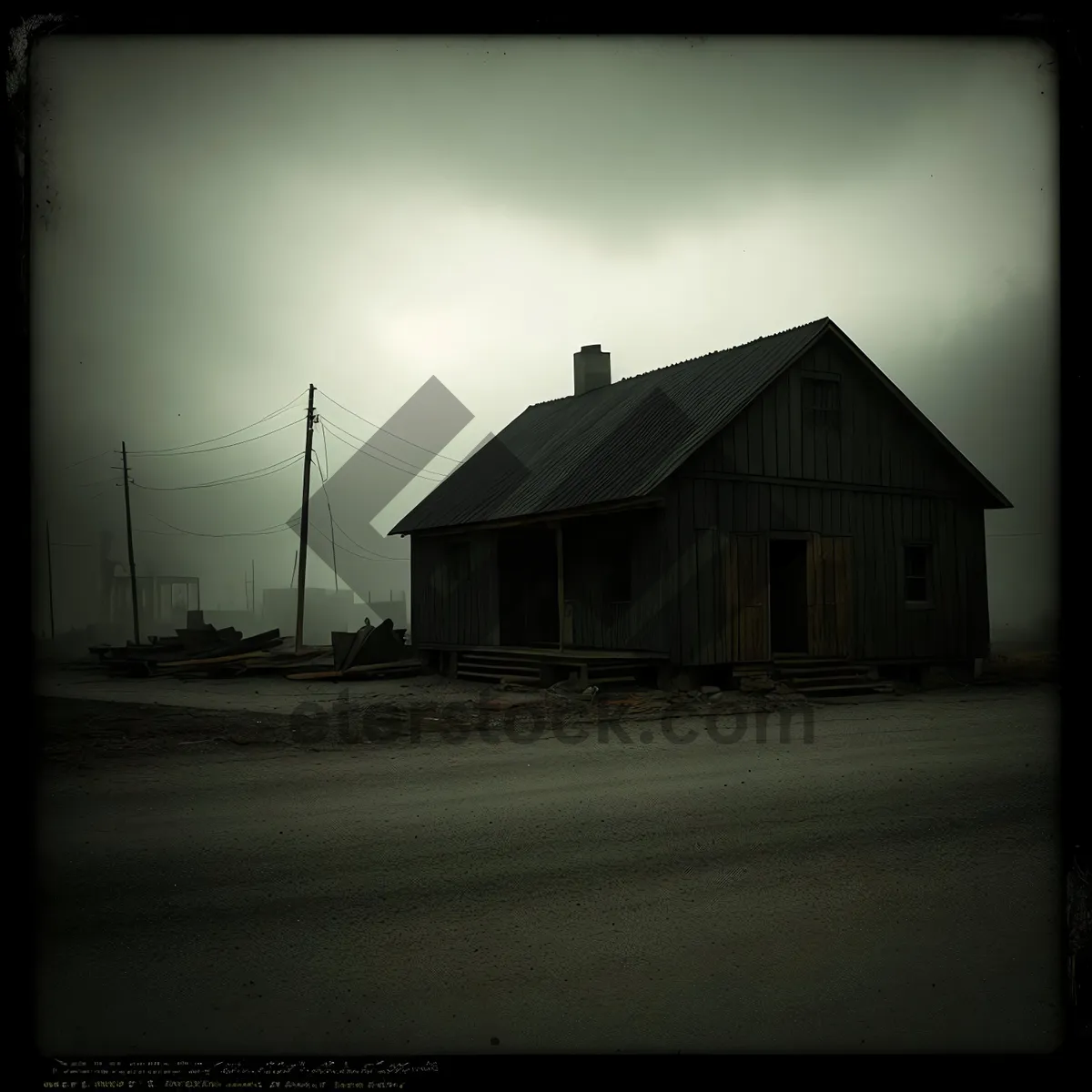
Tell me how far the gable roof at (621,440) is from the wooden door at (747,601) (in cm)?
227

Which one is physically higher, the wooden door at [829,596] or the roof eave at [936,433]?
the roof eave at [936,433]

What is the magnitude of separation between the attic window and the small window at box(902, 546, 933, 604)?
11.1 feet

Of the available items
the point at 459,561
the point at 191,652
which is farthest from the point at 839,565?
the point at 191,652

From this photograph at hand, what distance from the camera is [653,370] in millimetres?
24859

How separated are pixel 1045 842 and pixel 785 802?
1.97 metres

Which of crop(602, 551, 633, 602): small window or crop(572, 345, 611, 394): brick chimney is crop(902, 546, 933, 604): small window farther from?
crop(572, 345, 611, 394): brick chimney

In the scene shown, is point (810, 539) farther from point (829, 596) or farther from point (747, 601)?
point (747, 601)

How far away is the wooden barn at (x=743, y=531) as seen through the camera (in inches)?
690

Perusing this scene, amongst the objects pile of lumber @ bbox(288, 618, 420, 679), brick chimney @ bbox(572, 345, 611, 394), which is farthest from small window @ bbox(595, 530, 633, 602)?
brick chimney @ bbox(572, 345, 611, 394)

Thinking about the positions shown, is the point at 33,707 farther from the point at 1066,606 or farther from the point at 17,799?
the point at 1066,606

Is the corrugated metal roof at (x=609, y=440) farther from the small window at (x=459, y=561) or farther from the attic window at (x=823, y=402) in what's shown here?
the attic window at (x=823, y=402)

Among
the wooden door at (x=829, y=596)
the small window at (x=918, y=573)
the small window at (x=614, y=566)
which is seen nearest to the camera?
the wooden door at (x=829, y=596)

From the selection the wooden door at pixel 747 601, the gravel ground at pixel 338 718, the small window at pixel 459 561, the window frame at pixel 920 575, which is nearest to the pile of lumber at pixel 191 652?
the small window at pixel 459 561

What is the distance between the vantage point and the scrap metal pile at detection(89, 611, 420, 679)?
23.3 m
